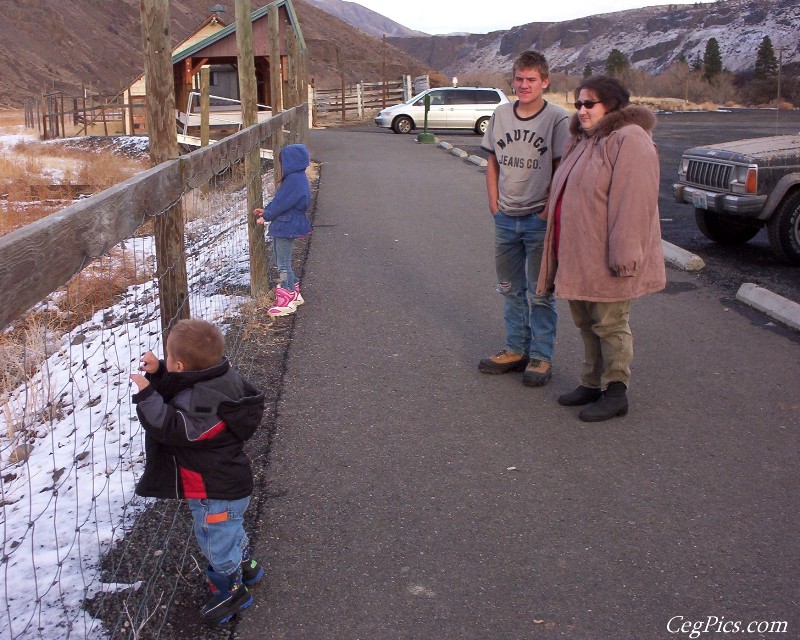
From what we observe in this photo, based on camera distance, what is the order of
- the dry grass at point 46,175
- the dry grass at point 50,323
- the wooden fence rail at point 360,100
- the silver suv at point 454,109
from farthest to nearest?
the wooden fence rail at point 360,100 < the silver suv at point 454,109 < the dry grass at point 46,175 < the dry grass at point 50,323

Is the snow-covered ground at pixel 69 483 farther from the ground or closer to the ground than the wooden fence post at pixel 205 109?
closer to the ground

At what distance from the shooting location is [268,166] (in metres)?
23.2

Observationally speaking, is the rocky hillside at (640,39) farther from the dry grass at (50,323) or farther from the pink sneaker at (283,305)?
the pink sneaker at (283,305)

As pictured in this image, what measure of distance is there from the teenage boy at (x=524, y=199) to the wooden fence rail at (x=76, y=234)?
1.91m

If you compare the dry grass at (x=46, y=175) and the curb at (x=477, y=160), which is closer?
the dry grass at (x=46, y=175)

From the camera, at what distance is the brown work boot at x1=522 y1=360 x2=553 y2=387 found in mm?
5820

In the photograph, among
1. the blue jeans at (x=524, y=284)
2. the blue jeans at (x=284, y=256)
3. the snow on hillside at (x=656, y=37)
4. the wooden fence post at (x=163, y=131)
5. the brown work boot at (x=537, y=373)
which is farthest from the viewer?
the snow on hillside at (x=656, y=37)

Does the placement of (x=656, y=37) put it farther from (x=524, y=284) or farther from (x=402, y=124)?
(x=524, y=284)

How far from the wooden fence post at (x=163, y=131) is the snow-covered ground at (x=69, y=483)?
395mm

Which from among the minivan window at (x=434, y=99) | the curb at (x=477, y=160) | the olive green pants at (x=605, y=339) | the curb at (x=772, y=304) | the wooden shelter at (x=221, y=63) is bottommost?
the curb at (x=772, y=304)

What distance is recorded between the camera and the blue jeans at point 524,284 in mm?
5715

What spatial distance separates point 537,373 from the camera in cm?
583

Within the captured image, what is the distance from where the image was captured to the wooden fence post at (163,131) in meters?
4.55

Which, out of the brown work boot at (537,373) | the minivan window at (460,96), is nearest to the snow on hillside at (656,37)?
the minivan window at (460,96)
